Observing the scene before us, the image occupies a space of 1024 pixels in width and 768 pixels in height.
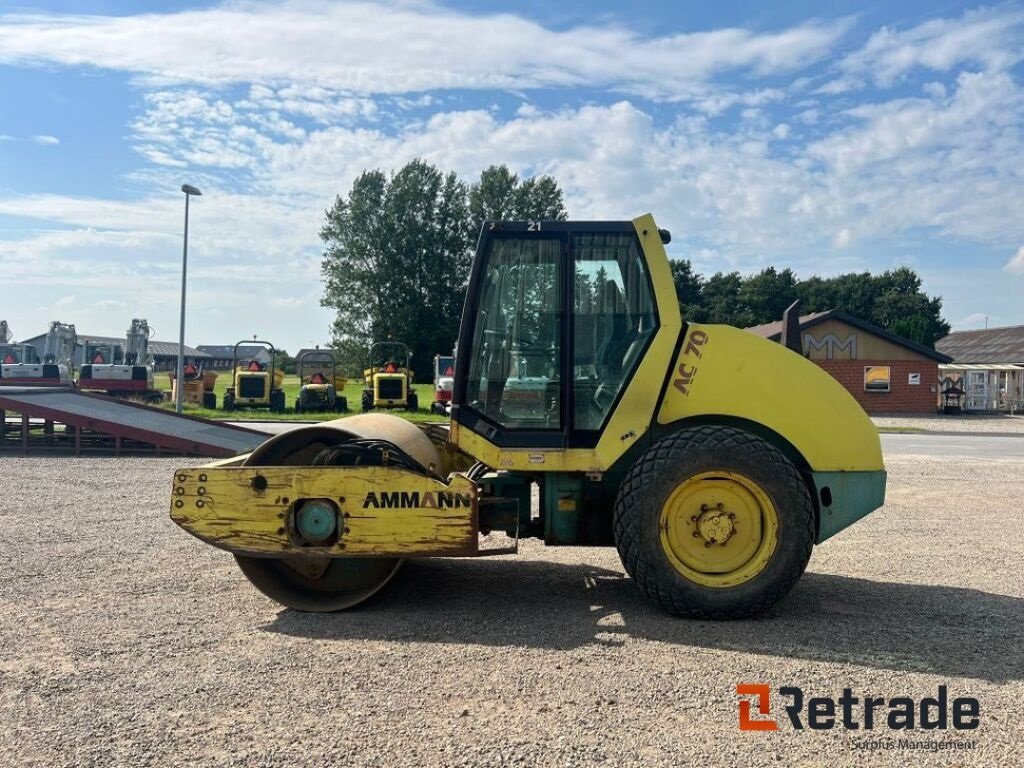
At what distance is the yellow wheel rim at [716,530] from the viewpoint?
516 cm

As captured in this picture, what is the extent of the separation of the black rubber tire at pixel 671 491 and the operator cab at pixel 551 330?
51 cm

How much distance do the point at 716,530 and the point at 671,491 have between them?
0.38 meters

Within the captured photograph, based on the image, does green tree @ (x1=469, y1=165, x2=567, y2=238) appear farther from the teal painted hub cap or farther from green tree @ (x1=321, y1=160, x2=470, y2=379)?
the teal painted hub cap

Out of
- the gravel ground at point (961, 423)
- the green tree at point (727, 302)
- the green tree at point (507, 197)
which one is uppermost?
the green tree at point (507, 197)

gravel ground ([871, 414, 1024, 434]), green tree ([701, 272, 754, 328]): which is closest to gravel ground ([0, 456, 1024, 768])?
gravel ground ([871, 414, 1024, 434])

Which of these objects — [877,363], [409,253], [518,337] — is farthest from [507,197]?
[518,337]

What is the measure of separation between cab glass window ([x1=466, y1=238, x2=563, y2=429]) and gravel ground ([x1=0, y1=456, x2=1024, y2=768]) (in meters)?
1.34

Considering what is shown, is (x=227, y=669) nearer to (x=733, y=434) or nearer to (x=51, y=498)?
(x=733, y=434)

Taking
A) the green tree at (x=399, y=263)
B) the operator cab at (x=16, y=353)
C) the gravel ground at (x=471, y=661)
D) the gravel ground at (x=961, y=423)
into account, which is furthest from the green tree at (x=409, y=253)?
the gravel ground at (x=471, y=661)

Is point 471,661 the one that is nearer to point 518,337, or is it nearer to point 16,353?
point 518,337

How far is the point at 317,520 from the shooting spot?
518 centimetres

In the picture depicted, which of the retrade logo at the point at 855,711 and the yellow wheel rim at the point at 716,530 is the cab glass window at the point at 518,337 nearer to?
the yellow wheel rim at the point at 716,530

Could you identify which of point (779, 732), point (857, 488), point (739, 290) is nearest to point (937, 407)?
point (739, 290)

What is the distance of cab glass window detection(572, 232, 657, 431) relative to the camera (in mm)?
5383
